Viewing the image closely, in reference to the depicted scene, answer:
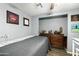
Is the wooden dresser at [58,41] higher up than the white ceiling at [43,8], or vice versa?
the white ceiling at [43,8]

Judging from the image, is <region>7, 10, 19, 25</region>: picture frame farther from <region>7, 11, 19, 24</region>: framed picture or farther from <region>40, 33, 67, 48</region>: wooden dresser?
<region>40, 33, 67, 48</region>: wooden dresser

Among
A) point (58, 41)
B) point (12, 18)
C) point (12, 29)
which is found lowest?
point (58, 41)

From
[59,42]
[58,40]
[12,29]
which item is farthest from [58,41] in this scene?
[12,29]

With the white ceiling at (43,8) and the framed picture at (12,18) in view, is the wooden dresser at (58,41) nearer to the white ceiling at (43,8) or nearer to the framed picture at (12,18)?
the white ceiling at (43,8)

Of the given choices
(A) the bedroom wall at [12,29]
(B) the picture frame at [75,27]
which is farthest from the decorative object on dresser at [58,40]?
(A) the bedroom wall at [12,29]

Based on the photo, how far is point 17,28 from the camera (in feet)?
2.14

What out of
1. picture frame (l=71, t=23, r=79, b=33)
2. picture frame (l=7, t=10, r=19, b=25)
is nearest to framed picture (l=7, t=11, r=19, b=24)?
picture frame (l=7, t=10, r=19, b=25)

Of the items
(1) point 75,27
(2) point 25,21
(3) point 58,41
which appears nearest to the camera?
(1) point 75,27

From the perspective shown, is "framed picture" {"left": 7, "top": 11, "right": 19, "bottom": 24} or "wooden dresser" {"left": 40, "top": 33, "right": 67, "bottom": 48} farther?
"wooden dresser" {"left": 40, "top": 33, "right": 67, "bottom": 48}

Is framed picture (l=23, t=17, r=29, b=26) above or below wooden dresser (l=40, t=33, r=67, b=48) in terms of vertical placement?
above

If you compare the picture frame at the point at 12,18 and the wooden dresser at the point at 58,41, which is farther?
the wooden dresser at the point at 58,41

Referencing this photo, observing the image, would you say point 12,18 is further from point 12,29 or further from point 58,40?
point 58,40

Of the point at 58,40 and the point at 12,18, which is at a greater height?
the point at 12,18

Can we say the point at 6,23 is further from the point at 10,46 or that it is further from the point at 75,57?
the point at 75,57
